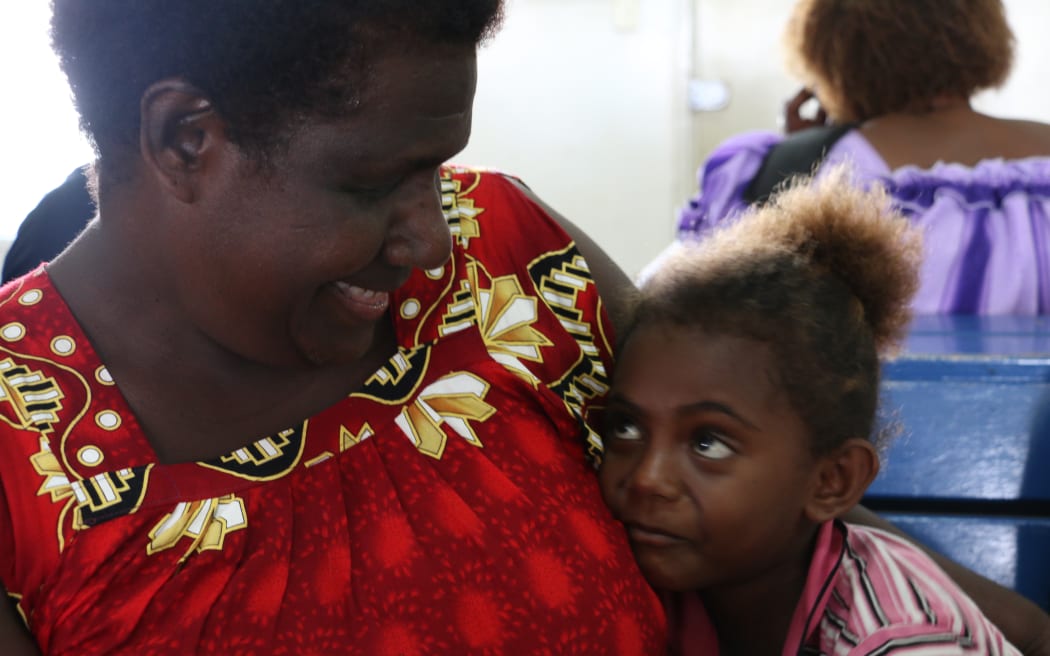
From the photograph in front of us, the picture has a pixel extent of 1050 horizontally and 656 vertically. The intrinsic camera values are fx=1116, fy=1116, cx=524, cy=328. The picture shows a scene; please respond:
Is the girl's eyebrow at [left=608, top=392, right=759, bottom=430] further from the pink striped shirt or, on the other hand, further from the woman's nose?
the woman's nose

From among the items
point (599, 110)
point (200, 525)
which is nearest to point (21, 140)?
point (200, 525)

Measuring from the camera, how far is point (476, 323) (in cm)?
115

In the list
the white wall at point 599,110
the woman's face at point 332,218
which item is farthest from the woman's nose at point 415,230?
the white wall at point 599,110

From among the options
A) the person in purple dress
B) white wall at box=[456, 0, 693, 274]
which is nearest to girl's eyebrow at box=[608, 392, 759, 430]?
the person in purple dress

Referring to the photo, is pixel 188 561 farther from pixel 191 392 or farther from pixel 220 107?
pixel 220 107

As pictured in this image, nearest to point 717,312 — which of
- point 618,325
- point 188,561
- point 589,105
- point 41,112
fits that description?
point 618,325

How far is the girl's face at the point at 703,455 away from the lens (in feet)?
3.94

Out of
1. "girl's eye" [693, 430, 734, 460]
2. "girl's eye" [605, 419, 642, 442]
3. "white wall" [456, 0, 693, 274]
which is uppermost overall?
"girl's eye" [605, 419, 642, 442]

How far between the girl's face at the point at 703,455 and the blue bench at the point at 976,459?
0.39 m

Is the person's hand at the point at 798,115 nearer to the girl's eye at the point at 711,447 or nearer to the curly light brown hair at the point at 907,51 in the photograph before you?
the curly light brown hair at the point at 907,51

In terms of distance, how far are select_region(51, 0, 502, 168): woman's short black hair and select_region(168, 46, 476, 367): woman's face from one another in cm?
2

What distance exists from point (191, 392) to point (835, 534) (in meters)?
0.77

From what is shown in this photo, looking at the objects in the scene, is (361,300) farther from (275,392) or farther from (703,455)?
(703,455)

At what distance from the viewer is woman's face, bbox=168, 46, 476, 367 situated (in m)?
0.91
